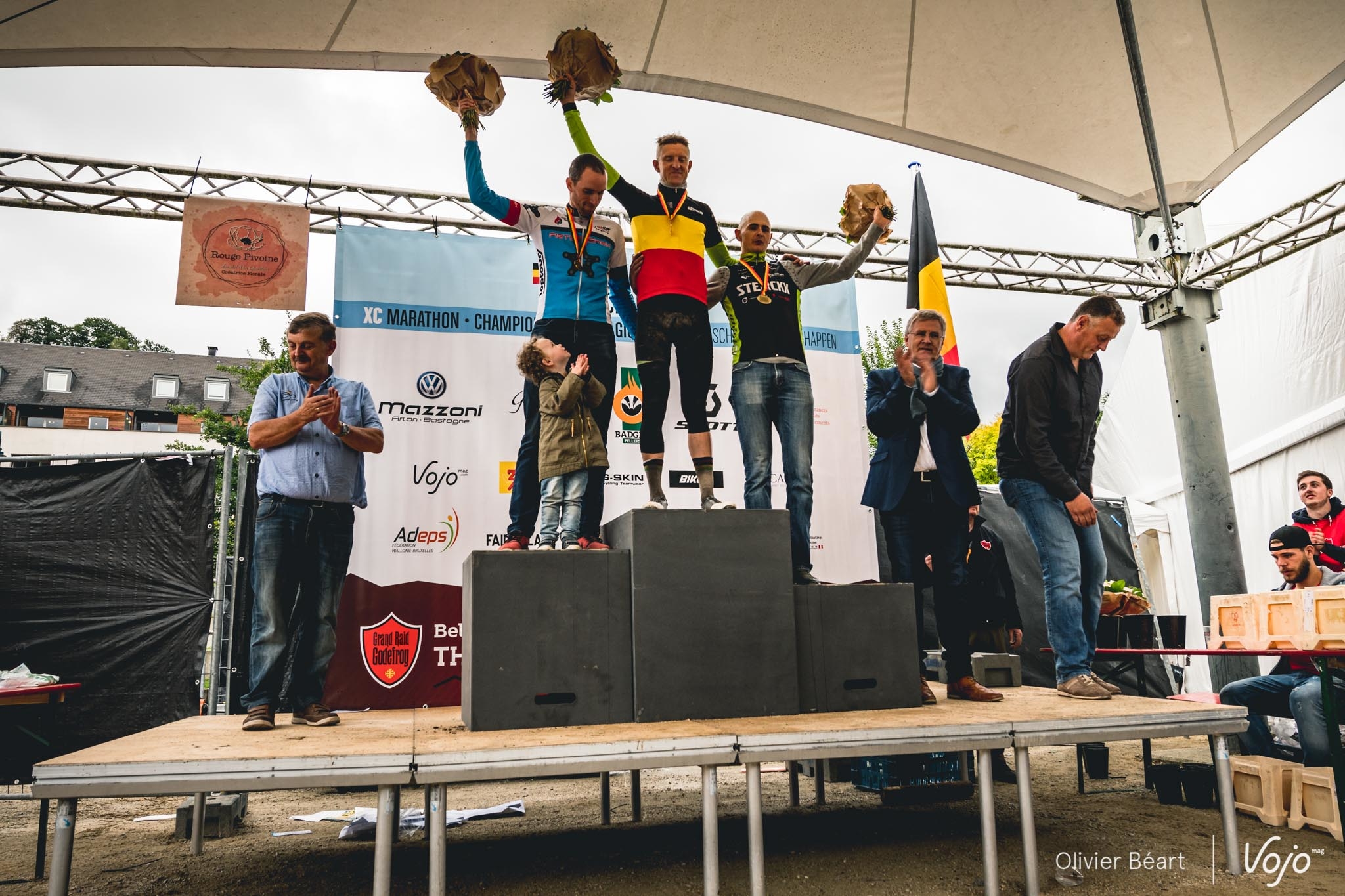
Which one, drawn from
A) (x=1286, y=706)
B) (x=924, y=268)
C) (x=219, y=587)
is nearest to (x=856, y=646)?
(x=1286, y=706)

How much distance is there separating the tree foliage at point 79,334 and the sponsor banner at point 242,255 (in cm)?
4696

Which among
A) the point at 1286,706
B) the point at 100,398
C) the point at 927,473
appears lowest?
the point at 1286,706

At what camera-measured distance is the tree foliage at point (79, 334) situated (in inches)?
1807

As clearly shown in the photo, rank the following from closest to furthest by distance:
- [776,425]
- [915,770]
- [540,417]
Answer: [540,417], [776,425], [915,770]

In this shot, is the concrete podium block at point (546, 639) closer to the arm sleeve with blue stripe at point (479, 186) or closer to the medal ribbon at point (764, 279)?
the medal ribbon at point (764, 279)

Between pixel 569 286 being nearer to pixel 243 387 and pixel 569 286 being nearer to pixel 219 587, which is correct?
pixel 219 587

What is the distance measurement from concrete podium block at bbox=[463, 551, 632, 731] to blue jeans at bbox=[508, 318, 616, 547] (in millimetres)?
843

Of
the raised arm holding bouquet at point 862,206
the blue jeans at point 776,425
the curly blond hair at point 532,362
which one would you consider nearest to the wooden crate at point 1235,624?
the blue jeans at point 776,425

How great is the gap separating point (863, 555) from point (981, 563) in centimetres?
105

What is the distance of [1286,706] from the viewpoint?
159 inches

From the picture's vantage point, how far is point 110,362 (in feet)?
124

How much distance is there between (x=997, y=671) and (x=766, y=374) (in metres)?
1.95

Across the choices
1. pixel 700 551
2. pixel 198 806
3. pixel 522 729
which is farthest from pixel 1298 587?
pixel 198 806

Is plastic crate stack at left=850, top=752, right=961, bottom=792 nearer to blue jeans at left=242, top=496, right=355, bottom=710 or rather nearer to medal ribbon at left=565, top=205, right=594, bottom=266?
blue jeans at left=242, top=496, right=355, bottom=710
